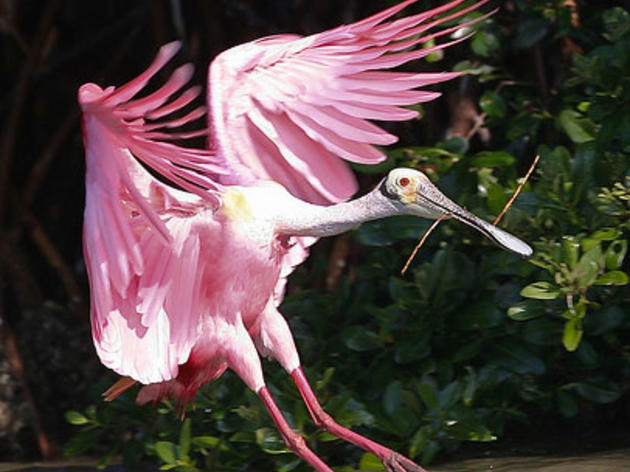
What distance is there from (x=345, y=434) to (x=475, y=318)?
1.87 feet

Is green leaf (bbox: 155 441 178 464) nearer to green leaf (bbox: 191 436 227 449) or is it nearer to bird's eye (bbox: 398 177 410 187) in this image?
green leaf (bbox: 191 436 227 449)

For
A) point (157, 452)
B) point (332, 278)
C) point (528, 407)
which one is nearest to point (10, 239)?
point (332, 278)

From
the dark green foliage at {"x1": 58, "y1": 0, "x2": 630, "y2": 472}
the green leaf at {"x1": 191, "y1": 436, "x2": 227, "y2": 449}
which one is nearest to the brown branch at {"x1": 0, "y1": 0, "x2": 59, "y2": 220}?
the dark green foliage at {"x1": 58, "y1": 0, "x2": 630, "y2": 472}

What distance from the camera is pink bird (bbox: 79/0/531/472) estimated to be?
292 centimetres

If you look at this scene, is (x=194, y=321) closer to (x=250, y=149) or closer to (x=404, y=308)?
(x=250, y=149)

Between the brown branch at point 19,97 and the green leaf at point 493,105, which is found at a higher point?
the brown branch at point 19,97

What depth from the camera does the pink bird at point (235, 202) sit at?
2.92 m

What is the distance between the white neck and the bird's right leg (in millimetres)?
249

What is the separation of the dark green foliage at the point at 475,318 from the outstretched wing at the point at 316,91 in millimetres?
400

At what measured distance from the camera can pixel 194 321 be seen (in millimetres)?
3080

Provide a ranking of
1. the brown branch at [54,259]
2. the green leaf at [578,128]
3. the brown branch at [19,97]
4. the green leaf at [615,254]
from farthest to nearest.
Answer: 1. the brown branch at [54,259]
2. the brown branch at [19,97]
3. the green leaf at [578,128]
4. the green leaf at [615,254]

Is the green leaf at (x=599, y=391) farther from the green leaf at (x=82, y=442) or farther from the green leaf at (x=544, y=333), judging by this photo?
the green leaf at (x=82, y=442)

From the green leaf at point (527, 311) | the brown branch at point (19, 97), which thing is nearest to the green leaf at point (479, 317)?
the green leaf at point (527, 311)

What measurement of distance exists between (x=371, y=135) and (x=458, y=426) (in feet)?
2.37
